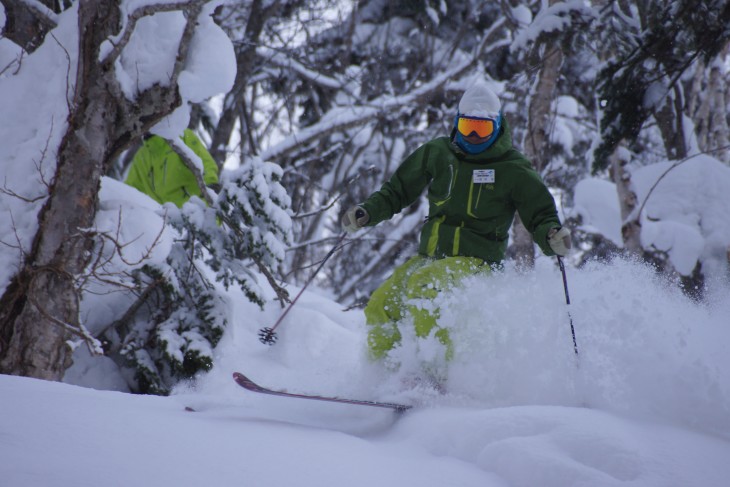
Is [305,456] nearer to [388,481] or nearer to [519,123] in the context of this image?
[388,481]

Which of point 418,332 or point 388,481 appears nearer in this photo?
point 388,481

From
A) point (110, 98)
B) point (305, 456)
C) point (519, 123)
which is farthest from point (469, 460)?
point (519, 123)

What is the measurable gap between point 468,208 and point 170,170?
311cm

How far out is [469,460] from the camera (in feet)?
6.93

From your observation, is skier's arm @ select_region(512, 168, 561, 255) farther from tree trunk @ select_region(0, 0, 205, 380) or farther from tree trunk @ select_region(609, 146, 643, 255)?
tree trunk @ select_region(609, 146, 643, 255)

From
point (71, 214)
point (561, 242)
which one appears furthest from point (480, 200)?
point (71, 214)

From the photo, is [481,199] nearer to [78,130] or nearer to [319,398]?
[319,398]

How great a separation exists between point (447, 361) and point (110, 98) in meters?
2.73

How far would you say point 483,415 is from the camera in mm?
2330

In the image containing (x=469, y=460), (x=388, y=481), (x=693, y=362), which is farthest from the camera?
(x=693, y=362)

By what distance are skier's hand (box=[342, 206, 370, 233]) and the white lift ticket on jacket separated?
690 mm

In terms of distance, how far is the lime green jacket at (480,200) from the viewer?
3455 mm

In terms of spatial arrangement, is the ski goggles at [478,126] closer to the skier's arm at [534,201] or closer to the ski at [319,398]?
the skier's arm at [534,201]

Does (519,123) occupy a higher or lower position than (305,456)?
higher
